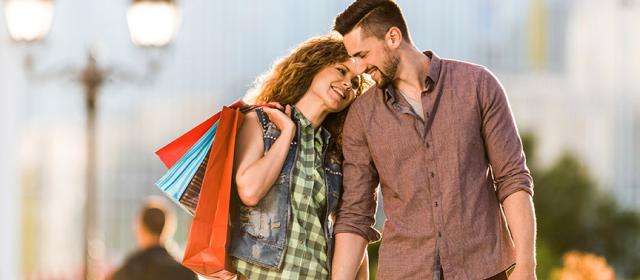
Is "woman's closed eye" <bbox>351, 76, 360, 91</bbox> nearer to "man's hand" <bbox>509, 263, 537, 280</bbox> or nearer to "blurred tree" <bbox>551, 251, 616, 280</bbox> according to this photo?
"man's hand" <bbox>509, 263, 537, 280</bbox>

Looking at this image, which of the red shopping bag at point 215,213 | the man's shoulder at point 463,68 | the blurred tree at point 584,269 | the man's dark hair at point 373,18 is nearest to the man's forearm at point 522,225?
the man's shoulder at point 463,68

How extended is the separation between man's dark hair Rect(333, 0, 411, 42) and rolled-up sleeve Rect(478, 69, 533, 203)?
345 mm

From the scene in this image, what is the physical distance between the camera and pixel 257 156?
5.89 metres

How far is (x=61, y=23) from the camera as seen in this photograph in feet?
199

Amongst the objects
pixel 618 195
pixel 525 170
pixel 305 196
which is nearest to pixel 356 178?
pixel 305 196

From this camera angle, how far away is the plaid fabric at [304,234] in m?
5.84

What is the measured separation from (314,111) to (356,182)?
1.13ft

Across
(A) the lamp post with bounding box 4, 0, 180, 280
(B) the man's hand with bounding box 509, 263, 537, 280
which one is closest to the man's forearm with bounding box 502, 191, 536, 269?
(B) the man's hand with bounding box 509, 263, 537, 280

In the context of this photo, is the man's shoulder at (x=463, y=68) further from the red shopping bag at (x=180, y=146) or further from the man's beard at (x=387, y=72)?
the red shopping bag at (x=180, y=146)

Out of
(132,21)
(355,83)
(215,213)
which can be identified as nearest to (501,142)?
(355,83)

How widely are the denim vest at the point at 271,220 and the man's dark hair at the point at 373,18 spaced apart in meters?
0.48

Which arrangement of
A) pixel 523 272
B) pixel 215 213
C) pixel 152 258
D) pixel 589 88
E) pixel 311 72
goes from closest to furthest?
1. pixel 523 272
2. pixel 215 213
3. pixel 311 72
4. pixel 152 258
5. pixel 589 88

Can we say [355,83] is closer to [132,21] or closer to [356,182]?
[356,182]

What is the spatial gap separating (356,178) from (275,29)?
5341 centimetres
